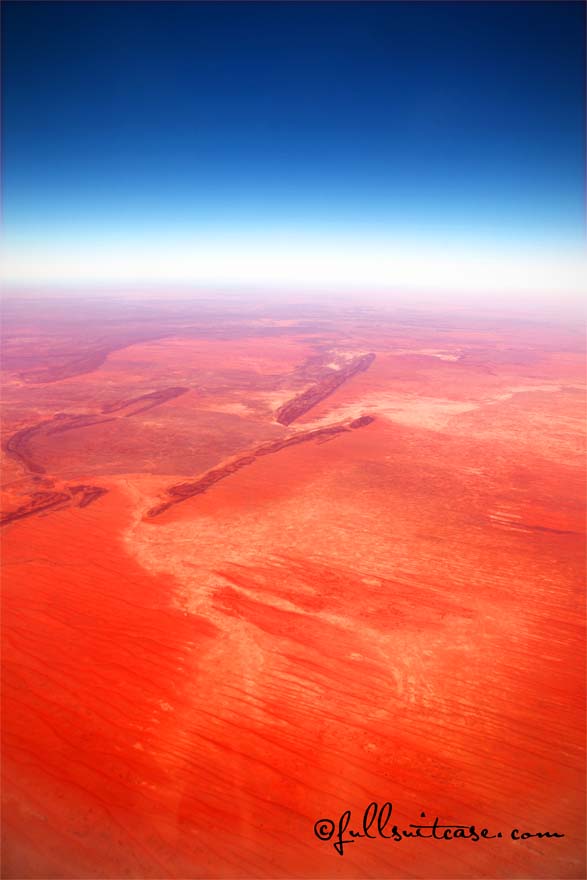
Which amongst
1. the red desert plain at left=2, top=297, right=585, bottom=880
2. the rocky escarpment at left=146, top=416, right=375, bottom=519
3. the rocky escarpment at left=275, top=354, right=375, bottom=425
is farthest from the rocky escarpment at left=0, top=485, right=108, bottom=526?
the rocky escarpment at left=275, top=354, right=375, bottom=425

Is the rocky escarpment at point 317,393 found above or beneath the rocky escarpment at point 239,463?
above

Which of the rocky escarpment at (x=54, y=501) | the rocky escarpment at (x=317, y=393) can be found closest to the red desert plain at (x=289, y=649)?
the rocky escarpment at (x=54, y=501)

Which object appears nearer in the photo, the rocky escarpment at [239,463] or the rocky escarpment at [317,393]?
the rocky escarpment at [239,463]

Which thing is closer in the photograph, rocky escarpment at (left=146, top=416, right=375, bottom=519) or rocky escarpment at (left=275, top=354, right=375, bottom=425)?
rocky escarpment at (left=146, top=416, right=375, bottom=519)

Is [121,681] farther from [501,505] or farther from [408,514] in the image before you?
[501,505]

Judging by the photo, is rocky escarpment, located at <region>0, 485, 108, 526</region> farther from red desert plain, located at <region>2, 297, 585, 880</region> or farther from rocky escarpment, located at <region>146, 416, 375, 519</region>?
rocky escarpment, located at <region>146, 416, 375, 519</region>

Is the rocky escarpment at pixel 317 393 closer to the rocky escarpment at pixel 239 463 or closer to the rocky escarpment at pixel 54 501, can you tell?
the rocky escarpment at pixel 239 463

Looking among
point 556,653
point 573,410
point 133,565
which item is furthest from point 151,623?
point 573,410

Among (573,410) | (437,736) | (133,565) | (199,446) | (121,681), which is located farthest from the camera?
(573,410)

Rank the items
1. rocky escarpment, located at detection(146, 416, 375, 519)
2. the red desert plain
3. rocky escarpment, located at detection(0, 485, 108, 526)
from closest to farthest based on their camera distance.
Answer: the red desert plain → rocky escarpment, located at detection(0, 485, 108, 526) → rocky escarpment, located at detection(146, 416, 375, 519)
